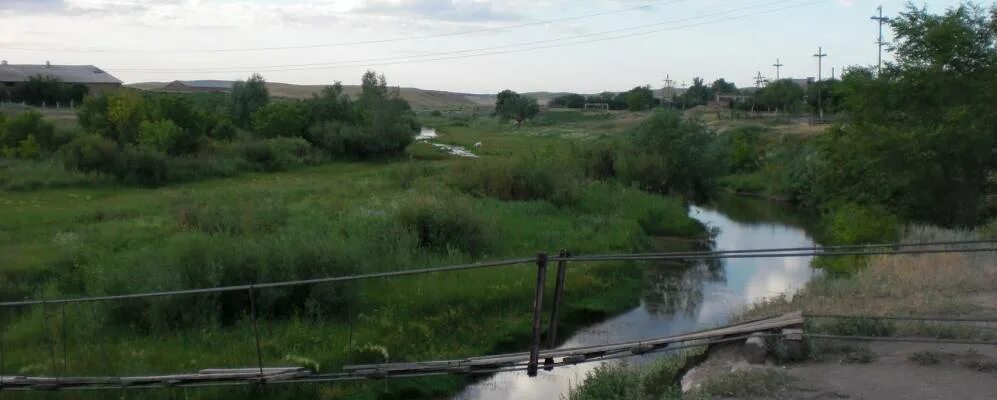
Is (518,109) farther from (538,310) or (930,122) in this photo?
(538,310)

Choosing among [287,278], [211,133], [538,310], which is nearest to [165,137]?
[211,133]

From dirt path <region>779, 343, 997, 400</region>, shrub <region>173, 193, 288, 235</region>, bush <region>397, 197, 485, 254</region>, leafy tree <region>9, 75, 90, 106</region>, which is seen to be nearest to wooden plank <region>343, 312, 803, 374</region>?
dirt path <region>779, 343, 997, 400</region>

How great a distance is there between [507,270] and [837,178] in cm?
1324

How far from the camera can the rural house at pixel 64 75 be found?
87.5m

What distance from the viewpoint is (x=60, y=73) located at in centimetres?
9694

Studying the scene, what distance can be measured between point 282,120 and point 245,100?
11163 millimetres

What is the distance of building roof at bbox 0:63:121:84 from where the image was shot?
88562 millimetres

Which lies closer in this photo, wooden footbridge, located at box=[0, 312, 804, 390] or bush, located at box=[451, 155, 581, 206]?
wooden footbridge, located at box=[0, 312, 804, 390]

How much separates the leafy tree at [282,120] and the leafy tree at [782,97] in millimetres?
53911

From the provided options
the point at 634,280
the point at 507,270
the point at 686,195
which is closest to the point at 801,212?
the point at 686,195

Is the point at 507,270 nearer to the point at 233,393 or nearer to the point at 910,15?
the point at 233,393

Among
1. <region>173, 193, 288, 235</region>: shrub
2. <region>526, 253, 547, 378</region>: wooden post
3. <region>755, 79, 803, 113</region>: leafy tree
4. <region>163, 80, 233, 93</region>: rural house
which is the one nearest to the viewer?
<region>526, 253, 547, 378</region>: wooden post

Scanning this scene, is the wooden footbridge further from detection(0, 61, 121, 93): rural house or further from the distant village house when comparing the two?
the distant village house

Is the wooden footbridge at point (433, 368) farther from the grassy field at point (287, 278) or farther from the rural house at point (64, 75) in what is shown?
the rural house at point (64, 75)
